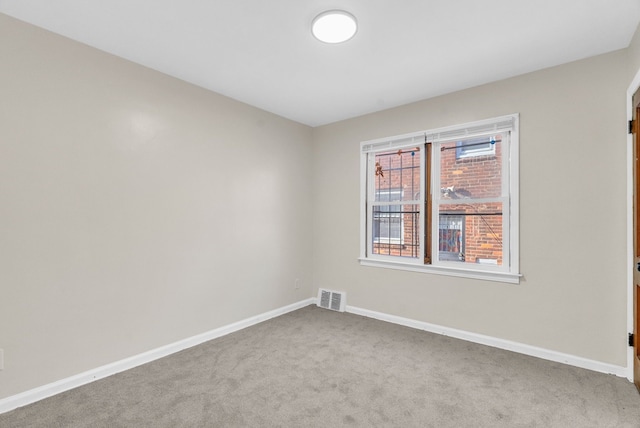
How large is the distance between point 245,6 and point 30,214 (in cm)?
203

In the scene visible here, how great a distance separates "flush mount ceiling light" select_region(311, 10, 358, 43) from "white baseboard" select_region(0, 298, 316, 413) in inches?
115

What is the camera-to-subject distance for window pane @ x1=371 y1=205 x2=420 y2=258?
148 inches

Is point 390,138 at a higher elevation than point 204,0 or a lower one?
lower

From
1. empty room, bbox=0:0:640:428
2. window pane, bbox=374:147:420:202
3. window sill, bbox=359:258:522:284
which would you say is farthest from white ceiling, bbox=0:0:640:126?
window sill, bbox=359:258:522:284

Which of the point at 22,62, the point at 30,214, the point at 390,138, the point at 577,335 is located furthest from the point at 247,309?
the point at 577,335

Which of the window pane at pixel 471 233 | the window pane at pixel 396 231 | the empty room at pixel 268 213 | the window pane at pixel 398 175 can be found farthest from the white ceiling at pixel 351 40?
the window pane at pixel 396 231

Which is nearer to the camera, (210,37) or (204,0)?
(204,0)

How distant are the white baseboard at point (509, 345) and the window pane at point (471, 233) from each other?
0.74 meters

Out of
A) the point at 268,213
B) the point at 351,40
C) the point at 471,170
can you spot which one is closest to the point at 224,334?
the point at 268,213

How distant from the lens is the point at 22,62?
216 centimetres

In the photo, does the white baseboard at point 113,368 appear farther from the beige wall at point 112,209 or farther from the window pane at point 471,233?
the window pane at point 471,233

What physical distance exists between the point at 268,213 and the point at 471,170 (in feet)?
7.78

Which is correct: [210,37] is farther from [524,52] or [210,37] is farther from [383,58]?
[524,52]

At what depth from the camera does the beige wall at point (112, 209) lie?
7.06ft
